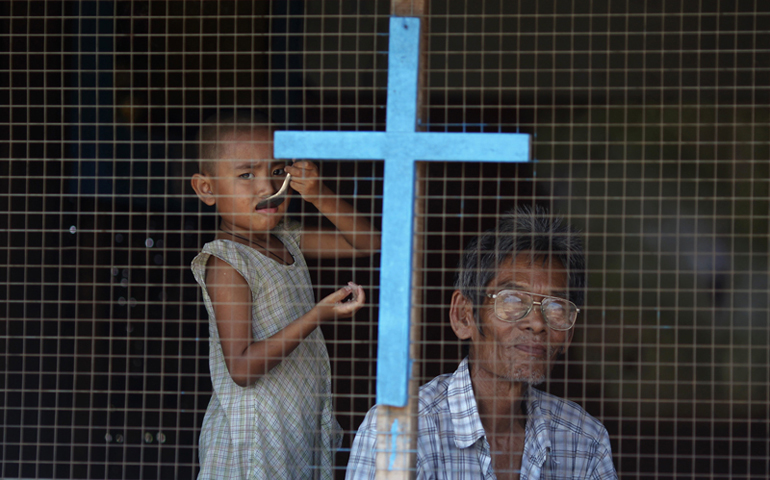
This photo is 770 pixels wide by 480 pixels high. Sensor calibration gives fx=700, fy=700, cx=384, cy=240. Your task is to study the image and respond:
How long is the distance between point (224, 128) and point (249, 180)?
0.57 ft

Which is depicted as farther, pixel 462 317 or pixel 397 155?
pixel 462 317

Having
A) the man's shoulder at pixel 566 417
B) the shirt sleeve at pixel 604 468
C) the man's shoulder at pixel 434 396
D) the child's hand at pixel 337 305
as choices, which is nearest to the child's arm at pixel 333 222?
the child's hand at pixel 337 305

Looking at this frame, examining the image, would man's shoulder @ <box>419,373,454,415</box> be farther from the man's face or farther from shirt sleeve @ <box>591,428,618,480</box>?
shirt sleeve @ <box>591,428,618,480</box>

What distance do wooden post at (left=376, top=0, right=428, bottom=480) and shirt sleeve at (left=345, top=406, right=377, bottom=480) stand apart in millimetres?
309

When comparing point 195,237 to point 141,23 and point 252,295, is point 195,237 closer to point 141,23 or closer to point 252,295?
point 141,23

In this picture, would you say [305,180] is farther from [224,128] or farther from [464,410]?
[464,410]

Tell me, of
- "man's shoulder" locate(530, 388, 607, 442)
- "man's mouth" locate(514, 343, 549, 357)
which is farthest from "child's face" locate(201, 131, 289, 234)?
"man's shoulder" locate(530, 388, 607, 442)

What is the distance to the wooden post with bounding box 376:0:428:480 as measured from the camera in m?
1.09

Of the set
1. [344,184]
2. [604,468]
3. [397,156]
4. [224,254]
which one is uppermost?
[344,184]

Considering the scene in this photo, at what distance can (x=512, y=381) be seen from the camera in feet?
5.18

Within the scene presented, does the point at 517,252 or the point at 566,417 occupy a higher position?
the point at 517,252

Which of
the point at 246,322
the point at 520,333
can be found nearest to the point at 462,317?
the point at 520,333

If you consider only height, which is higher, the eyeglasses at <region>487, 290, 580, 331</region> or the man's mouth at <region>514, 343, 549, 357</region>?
the eyeglasses at <region>487, 290, 580, 331</region>

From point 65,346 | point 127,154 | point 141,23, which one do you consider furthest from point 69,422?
point 141,23
